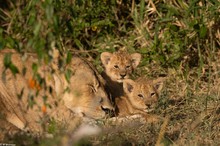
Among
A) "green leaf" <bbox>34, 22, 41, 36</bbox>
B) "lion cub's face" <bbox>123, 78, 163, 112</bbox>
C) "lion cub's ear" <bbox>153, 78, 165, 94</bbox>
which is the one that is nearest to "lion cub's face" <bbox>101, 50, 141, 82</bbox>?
"lion cub's face" <bbox>123, 78, 163, 112</bbox>

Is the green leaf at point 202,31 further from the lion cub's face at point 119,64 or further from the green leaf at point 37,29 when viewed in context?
the green leaf at point 37,29

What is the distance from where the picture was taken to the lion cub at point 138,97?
27.5 feet

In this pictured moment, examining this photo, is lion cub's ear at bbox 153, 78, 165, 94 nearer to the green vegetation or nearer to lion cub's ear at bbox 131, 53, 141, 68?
the green vegetation

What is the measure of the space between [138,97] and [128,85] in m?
0.25

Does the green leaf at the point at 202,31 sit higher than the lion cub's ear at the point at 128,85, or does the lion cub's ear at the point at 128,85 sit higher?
the green leaf at the point at 202,31

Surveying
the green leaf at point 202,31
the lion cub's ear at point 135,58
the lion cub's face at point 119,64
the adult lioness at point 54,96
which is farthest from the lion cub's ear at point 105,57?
the adult lioness at point 54,96

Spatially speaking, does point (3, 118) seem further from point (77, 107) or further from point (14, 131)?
point (77, 107)

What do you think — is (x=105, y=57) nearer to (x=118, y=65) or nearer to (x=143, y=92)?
(x=118, y=65)

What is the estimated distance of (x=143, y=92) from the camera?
27.9 feet

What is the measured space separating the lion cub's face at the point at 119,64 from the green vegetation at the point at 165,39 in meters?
0.31

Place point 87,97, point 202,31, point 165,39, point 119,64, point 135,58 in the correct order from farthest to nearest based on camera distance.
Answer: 1. point 165,39
2. point 135,58
3. point 119,64
4. point 202,31
5. point 87,97

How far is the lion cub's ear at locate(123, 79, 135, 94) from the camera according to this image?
8641 millimetres

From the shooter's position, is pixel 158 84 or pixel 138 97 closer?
pixel 138 97

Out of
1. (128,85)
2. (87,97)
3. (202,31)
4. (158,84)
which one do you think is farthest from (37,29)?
(202,31)
